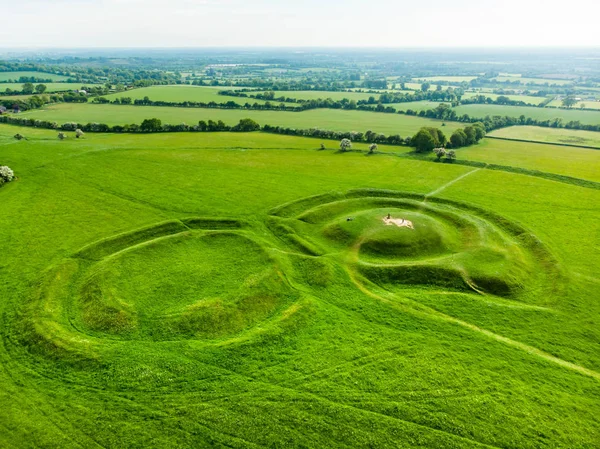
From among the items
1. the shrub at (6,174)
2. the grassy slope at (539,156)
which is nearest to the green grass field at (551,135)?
the grassy slope at (539,156)

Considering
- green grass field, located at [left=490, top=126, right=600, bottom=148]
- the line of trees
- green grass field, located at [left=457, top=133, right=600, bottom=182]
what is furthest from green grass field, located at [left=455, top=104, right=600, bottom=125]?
the line of trees

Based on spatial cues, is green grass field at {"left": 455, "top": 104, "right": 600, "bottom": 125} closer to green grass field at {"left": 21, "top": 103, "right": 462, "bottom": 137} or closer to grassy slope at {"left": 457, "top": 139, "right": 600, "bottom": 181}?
green grass field at {"left": 21, "top": 103, "right": 462, "bottom": 137}

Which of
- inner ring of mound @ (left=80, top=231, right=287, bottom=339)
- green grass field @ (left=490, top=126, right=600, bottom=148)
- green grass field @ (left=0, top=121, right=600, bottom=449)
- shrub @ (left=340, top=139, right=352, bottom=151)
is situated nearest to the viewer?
green grass field @ (left=0, top=121, right=600, bottom=449)

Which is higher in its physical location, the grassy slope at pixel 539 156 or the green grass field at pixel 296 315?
the grassy slope at pixel 539 156

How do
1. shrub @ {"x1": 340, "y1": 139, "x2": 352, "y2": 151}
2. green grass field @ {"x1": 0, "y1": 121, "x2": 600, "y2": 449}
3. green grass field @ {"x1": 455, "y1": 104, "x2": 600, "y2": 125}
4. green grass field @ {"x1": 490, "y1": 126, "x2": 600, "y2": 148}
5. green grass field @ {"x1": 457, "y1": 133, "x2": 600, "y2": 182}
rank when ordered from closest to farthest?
green grass field @ {"x1": 0, "y1": 121, "x2": 600, "y2": 449}, green grass field @ {"x1": 457, "y1": 133, "x2": 600, "y2": 182}, shrub @ {"x1": 340, "y1": 139, "x2": 352, "y2": 151}, green grass field @ {"x1": 490, "y1": 126, "x2": 600, "y2": 148}, green grass field @ {"x1": 455, "y1": 104, "x2": 600, "y2": 125}

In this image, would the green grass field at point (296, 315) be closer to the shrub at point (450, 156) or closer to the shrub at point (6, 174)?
the shrub at point (6, 174)

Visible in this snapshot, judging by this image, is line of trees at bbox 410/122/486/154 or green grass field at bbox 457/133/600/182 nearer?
green grass field at bbox 457/133/600/182

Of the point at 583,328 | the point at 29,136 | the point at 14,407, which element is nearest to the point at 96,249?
the point at 14,407

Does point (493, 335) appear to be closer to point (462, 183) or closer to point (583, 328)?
point (583, 328)
